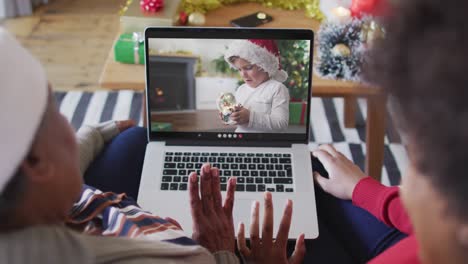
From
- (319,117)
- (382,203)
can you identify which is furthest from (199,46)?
(319,117)

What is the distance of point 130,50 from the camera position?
1.47 m

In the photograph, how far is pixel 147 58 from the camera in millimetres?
1188

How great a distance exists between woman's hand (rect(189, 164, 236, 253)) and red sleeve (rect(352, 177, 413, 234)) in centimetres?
25

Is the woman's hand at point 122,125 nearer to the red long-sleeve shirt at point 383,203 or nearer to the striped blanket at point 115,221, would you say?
the striped blanket at point 115,221

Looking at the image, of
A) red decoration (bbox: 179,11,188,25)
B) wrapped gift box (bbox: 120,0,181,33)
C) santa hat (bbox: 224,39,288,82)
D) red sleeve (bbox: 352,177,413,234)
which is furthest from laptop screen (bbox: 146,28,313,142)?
red decoration (bbox: 179,11,188,25)

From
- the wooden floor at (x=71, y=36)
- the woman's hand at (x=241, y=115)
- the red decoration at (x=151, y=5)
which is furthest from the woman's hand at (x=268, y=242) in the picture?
the wooden floor at (x=71, y=36)

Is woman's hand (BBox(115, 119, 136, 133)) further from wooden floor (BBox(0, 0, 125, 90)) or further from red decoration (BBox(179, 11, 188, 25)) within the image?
wooden floor (BBox(0, 0, 125, 90))

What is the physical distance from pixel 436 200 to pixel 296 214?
577 mm

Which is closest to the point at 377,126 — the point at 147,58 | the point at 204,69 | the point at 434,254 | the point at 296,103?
the point at 296,103

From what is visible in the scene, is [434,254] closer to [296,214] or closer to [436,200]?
[436,200]

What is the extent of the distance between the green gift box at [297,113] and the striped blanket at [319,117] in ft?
2.83

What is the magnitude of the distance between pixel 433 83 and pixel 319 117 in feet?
5.93

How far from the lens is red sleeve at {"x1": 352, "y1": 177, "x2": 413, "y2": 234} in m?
1.03

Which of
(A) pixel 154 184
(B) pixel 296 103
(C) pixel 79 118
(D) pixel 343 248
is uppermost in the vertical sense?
(B) pixel 296 103
